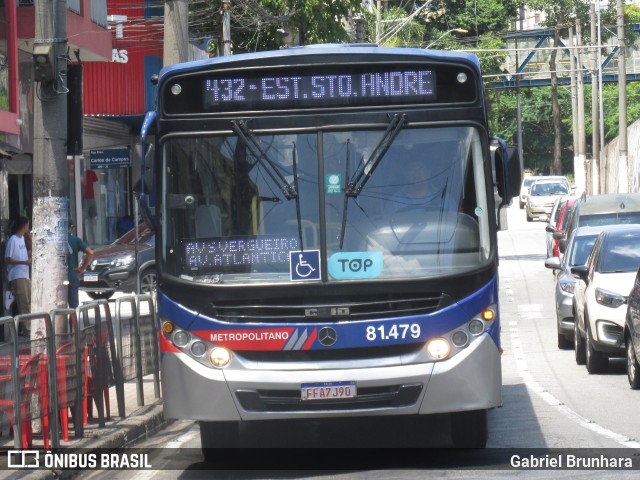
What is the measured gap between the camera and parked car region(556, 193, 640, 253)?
22938 mm

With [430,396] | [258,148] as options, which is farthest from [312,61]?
[430,396]

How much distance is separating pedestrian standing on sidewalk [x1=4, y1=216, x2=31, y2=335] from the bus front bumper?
1225cm

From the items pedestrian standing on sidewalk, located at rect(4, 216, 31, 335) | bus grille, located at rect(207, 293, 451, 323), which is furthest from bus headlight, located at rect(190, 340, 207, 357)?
pedestrian standing on sidewalk, located at rect(4, 216, 31, 335)

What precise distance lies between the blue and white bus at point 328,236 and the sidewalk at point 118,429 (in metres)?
1.08

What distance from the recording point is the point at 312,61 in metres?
9.46

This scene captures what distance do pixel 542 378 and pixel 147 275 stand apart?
548 inches

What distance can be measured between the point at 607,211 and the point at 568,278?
501 centimetres

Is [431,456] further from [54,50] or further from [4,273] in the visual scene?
[4,273]

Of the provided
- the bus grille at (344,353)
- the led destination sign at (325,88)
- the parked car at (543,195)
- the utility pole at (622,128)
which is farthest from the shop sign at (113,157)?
the parked car at (543,195)

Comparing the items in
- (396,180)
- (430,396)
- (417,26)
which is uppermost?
(417,26)

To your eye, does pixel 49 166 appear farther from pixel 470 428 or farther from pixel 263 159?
pixel 470 428

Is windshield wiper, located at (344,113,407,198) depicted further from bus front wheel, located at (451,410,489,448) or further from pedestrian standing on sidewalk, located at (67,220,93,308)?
pedestrian standing on sidewalk, located at (67,220,93,308)

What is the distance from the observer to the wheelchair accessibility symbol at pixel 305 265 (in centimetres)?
906

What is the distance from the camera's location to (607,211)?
23.5 m
